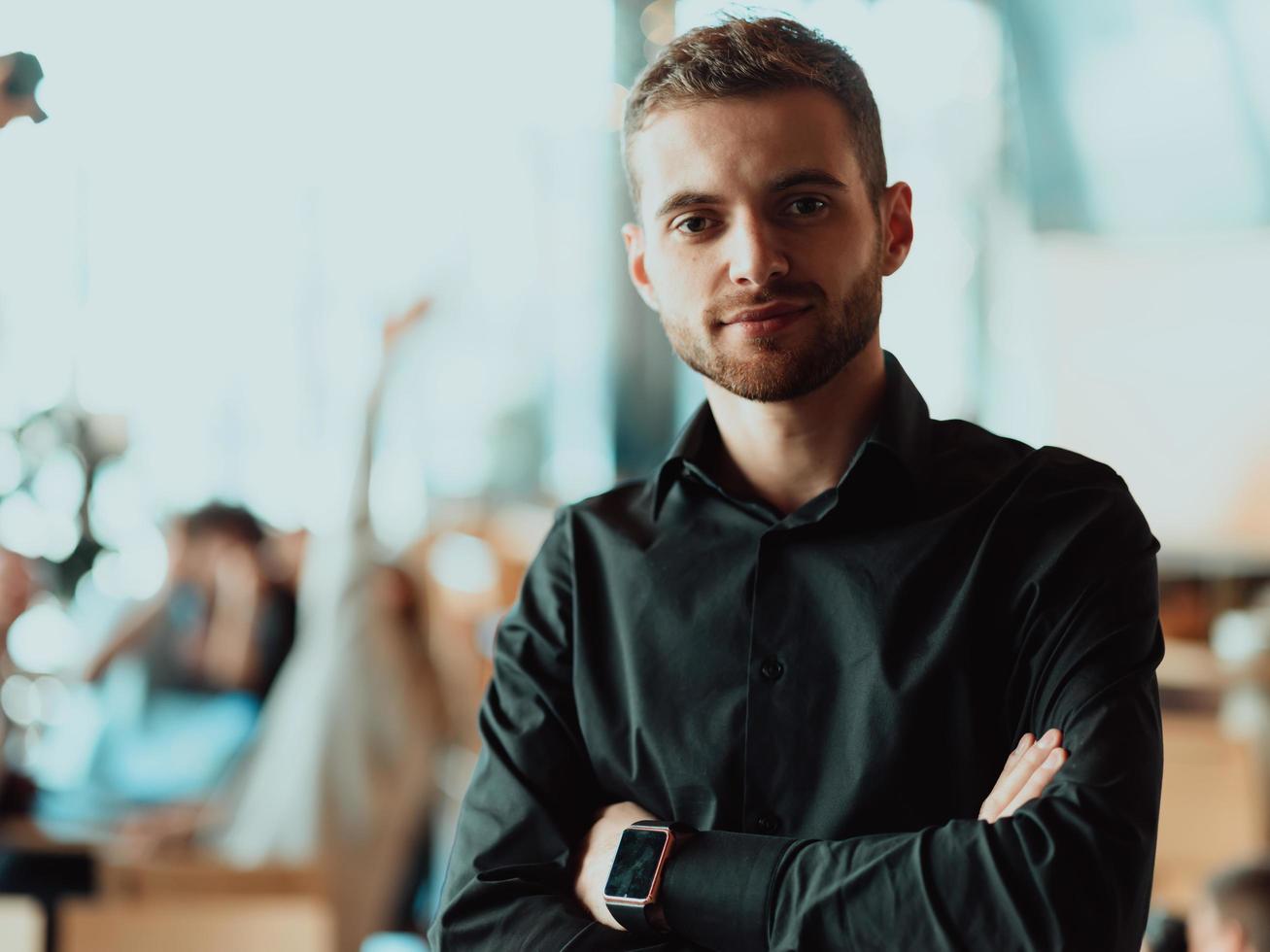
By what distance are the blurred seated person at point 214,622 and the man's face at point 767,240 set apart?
328 cm

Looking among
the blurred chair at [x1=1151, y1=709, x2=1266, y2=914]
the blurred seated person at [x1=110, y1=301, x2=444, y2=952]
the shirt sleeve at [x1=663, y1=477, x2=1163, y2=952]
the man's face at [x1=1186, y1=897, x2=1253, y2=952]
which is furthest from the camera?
the blurred seated person at [x1=110, y1=301, x2=444, y2=952]

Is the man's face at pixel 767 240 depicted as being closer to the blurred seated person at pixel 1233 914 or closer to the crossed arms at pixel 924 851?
the crossed arms at pixel 924 851

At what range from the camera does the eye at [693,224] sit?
1457 mm

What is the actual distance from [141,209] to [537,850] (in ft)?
20.0

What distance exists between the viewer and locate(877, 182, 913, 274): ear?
154 centimetres

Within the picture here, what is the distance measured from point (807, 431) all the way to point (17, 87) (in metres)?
0.89

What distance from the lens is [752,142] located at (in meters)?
1.43

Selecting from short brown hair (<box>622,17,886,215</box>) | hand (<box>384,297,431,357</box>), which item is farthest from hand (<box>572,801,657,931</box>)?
hand (<box>384,297,431,357</box>)

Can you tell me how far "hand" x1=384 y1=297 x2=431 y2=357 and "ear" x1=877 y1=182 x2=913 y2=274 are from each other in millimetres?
2439

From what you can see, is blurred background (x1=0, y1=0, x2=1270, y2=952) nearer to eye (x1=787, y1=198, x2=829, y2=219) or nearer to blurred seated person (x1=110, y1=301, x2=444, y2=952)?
blurred seated person (x1=110, y1=301, x2=444, y2=952)

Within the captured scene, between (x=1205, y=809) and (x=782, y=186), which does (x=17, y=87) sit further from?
(x=1205, y=809)

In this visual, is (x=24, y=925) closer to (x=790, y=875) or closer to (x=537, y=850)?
(x=537, y=850)

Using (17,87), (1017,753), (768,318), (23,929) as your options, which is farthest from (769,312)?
(23,929)

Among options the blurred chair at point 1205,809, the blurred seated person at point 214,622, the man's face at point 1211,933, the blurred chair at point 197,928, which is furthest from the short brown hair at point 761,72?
the blurred seated person at point 214,622
